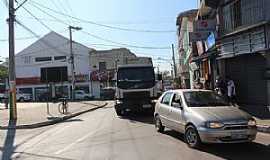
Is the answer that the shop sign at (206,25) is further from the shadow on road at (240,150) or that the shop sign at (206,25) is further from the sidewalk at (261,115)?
the shadow on road at (240,150)

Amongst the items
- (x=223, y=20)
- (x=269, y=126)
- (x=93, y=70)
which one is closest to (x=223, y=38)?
(x=223, y=20)

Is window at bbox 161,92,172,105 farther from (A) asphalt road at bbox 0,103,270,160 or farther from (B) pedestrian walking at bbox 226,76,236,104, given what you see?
(B) pedestrian walking at bbox 226,76,236,104

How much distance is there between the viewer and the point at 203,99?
12539 mm

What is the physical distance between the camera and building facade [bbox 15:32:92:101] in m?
71.6

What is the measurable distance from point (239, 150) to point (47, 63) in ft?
216

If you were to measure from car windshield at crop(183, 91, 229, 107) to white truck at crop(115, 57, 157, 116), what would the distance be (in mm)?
9875

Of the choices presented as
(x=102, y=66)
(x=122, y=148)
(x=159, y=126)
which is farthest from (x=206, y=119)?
(x=102, y=66)

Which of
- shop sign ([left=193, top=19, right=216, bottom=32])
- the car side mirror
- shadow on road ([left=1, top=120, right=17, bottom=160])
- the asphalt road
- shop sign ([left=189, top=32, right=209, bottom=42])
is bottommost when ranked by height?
shadow on road ([left=1, top=120, right=17, bottom=160])

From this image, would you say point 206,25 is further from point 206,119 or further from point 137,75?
point 206,119

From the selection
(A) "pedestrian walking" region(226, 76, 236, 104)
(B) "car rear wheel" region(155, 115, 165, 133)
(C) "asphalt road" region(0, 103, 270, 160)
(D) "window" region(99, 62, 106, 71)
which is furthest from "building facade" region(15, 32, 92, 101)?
(B) "car rear wheel" region(155, 115, 165, 133)

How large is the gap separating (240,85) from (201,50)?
417 inches

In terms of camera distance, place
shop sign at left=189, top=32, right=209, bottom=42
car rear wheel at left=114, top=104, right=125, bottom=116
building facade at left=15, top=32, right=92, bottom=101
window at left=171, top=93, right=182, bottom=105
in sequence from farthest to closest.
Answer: building facade at left=15, top=32, right=92, bottom=101
shop sign at left=189, top=32, right=209, bottom=42
car rear wheel at left=114, top=104, right=125, bottom=116
window at left=171, top=93, right=182, bottom=105

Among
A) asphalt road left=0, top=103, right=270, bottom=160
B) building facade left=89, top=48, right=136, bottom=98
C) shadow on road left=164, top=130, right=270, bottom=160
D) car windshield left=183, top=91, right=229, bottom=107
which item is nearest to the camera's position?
shadow on road left=164, top=130, right=270, bottom=160

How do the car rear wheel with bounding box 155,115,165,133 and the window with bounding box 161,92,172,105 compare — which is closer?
the window with bounding box 161,92,172,105
